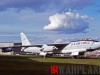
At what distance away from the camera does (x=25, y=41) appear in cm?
10412

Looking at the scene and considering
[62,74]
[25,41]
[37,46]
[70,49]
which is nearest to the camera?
[62,74]

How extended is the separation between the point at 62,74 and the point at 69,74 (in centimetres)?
62

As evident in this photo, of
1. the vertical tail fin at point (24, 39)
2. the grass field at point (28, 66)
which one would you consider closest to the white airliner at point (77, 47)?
the grass field at point (28, 66)

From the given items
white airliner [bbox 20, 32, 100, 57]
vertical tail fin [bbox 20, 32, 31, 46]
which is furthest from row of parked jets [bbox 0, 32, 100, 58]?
vertical tail fin [bbox 20, 32, 31, 46]

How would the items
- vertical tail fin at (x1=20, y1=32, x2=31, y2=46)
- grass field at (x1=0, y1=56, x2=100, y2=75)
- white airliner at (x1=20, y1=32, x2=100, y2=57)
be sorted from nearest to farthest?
grass field at (x1=0, y1=56, x2=100, y2=75) → white airliner at (x1=20, y1=32, x2=100, y2=57) → vertical tail fin at (x1=20, y1=32, x2=31, y2=46)

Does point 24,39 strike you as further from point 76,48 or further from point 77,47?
point 77,47

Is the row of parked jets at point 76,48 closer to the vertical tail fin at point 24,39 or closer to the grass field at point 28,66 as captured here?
the grass field at point 28,66

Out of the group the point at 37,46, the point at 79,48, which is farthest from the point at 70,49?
the point at 37,46

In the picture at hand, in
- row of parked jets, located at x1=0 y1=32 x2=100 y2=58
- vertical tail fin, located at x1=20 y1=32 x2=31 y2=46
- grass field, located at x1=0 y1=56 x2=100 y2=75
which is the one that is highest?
vertical tail fin, located at x1=20 y1=32 x2=31 y2=46

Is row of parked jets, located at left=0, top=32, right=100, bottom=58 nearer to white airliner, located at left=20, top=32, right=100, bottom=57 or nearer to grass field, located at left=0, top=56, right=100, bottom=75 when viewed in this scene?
white airliner, located at left=20, top=32, right=100, bottom=57

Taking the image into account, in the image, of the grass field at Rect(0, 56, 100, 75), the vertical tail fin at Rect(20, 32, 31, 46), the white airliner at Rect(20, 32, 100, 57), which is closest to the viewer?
the grass field at Rect(0, 56, 100, 75)

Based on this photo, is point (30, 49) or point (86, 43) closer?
point (86, 43)

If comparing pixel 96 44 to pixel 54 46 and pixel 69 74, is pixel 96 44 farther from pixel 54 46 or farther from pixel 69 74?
pixel 69 74

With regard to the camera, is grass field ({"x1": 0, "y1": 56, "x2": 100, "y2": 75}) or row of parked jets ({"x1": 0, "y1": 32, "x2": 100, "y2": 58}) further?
row of parked jets ({"x1": 0, "y1": 32, "x2": 100, "y2": 58})
